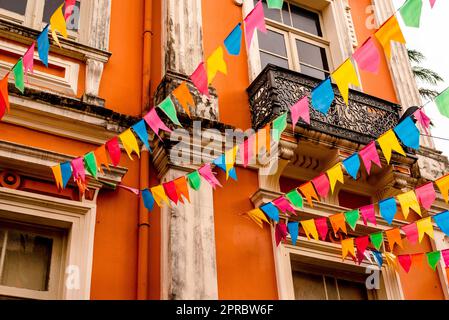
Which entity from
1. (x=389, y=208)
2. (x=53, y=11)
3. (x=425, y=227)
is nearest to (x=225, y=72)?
(x=389, y=208)

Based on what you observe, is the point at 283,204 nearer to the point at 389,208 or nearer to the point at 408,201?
the point at 389,208

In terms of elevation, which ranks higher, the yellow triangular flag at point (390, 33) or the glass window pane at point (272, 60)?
the glass window pane at point (272, 60)

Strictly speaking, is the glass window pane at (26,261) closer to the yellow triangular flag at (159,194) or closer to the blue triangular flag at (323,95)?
the yellow triangular flag at (159,194)

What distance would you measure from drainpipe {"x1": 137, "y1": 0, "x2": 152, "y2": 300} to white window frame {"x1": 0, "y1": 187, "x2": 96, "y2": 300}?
1.43 ft

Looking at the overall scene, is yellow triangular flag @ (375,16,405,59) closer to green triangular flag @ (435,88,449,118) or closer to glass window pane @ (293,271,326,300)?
green triangular flag @ (435,88,449,118)

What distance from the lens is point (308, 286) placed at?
632cm

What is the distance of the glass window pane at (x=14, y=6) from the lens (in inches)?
263

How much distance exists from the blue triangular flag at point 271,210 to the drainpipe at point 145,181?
45.1 inches

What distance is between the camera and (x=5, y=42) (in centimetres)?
608

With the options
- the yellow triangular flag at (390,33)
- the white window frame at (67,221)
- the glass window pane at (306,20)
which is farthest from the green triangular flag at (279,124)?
the glass window pane at (306,20)

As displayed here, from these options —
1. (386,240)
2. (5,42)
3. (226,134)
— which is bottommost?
(386,240)

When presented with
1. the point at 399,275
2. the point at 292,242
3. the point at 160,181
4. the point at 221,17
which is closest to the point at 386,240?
the point at 399,275

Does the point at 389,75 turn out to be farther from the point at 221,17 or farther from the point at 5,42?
the point at 5,42
